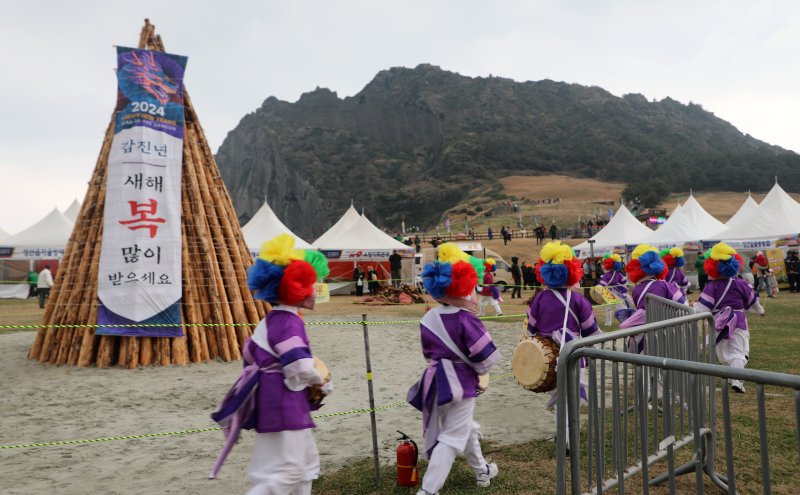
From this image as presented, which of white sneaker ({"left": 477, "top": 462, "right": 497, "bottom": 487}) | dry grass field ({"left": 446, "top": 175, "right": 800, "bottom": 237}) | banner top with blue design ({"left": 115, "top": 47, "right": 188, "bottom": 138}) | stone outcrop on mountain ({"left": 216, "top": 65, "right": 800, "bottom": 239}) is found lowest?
white sneaker ({"left": 477, "top": 462, "right": 497, "bottom": 487})

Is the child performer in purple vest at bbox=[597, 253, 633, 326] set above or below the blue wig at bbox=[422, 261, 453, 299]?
below

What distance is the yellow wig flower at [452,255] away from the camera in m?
4.35

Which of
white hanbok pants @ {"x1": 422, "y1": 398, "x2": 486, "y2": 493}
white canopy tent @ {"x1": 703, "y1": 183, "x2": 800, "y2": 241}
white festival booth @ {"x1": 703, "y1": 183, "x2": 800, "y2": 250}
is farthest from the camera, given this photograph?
white canopy tent @ {"x1": 703, "y1": 183, "x2": 800, "y2": 241}

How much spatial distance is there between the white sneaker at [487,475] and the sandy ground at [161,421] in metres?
0.97

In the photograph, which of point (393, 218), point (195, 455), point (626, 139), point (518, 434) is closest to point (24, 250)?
point (195, 455)

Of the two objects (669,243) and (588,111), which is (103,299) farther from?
(588,111)

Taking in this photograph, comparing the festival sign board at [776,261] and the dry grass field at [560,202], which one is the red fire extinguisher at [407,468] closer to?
the festival sign board at [776,261]

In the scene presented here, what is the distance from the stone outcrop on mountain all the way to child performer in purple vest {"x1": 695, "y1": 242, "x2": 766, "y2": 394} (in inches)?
3297

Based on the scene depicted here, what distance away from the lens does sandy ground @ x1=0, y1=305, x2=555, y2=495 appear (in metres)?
4.48

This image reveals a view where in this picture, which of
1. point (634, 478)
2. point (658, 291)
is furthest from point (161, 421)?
point (658, 291)

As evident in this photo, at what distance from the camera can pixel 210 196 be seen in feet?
31.7

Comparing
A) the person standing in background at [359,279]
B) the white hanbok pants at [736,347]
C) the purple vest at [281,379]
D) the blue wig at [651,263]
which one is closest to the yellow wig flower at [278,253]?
the purple vest at [281,379]

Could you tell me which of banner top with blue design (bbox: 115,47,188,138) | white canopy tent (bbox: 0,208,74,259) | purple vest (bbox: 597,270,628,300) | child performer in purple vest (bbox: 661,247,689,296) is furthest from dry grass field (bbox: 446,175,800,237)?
banner top with blue design (bbox: 115,47,188,138)

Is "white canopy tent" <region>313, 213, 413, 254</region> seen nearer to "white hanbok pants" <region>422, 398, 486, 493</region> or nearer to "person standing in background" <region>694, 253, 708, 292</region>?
"person standing in background" <region>694, 253, 708, 292</region>
